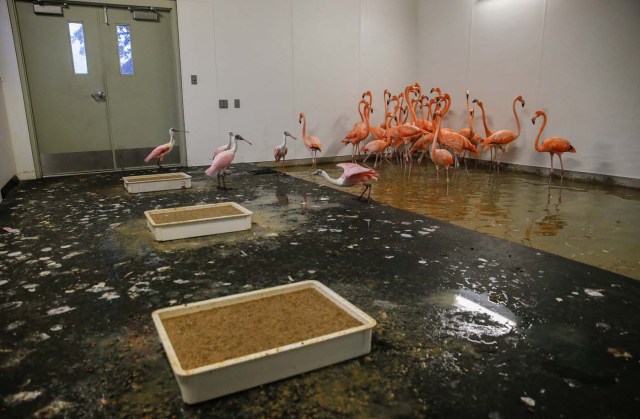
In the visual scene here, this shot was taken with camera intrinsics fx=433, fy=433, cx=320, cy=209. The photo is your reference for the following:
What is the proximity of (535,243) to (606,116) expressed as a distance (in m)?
3.37

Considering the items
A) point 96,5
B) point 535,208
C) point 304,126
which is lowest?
point 535,208

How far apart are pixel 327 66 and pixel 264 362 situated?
6520 mm

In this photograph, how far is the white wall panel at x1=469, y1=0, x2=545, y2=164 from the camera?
6129 mm

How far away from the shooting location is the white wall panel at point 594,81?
16.8 feet

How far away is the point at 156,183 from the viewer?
4.40 m

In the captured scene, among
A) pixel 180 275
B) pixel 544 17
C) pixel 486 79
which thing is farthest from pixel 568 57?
pixel 180 275

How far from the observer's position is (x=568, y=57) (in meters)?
5.69

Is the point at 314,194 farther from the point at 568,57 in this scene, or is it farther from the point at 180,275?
the point at 568,57

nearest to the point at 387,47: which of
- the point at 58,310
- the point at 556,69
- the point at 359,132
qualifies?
the point at 359,132

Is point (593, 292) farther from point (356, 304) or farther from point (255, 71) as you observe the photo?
point (255, 71)

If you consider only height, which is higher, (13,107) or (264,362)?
(13,107)

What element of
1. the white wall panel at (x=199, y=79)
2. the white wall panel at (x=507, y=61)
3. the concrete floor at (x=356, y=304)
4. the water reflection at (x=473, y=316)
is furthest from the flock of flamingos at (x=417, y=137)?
the water reflection at (x=473, y=316)

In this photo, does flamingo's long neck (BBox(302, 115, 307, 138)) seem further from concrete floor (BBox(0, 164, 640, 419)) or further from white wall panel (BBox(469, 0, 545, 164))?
concrete floor (BBox(0, 164, 640, 419))

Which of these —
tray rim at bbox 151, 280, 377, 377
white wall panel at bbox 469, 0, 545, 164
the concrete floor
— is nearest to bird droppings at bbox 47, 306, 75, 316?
the concrete floor
